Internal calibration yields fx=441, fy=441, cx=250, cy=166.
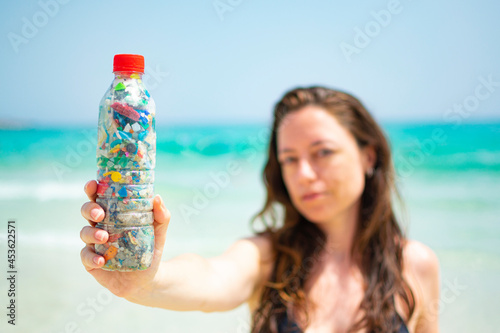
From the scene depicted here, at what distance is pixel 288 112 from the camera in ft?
10.9

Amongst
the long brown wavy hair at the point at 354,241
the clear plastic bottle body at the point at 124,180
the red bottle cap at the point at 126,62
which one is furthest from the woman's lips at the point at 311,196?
the red bottle cap at the point at 126,62

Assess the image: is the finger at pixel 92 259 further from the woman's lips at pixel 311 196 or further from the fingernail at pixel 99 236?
the woman's lips at pixel 311 196

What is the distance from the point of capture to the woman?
117 inches

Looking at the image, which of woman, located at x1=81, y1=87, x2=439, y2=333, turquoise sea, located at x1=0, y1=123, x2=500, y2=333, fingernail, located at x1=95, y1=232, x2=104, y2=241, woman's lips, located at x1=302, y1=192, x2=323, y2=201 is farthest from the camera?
turquoise sea, located at x1=0, y1=123, x2=500, y2=333

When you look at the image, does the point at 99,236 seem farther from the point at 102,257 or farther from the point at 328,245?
the point at 328,245

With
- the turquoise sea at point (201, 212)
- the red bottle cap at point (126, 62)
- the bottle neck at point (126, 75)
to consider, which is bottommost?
the turquoise sea at point (201, 212)

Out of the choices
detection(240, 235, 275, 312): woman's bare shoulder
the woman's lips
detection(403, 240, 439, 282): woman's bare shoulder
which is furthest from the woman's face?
detection(403, 240, 439, 282): woman's bare shoulder

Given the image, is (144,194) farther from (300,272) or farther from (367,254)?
(367,254)

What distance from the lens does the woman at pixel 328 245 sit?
2982mm

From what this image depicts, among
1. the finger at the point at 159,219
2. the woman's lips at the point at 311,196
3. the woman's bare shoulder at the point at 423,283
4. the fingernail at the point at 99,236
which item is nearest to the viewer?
the fingernail at the point at 99,236

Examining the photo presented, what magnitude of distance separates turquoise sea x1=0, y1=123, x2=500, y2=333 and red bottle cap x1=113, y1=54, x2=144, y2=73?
2.51 meters

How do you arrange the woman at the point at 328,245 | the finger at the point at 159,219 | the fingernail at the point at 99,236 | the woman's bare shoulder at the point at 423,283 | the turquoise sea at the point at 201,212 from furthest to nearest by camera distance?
1. the turquoise sea at the point at 201,212
2. the woman's bare shoulder at the point at 423,283
3. the woman at the point at 328,245
4. the finger at the point at 159,219
5. the fingernail at the point at 99,236

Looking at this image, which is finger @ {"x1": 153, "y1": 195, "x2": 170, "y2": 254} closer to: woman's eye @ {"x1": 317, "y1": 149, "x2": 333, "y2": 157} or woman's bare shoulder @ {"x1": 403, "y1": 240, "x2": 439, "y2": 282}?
woman's eye @ {"x1": 317, "y1": 149, "x2": 333, "y2": 157}

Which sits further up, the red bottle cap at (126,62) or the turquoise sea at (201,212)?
the red bottle cap at (126,62)
